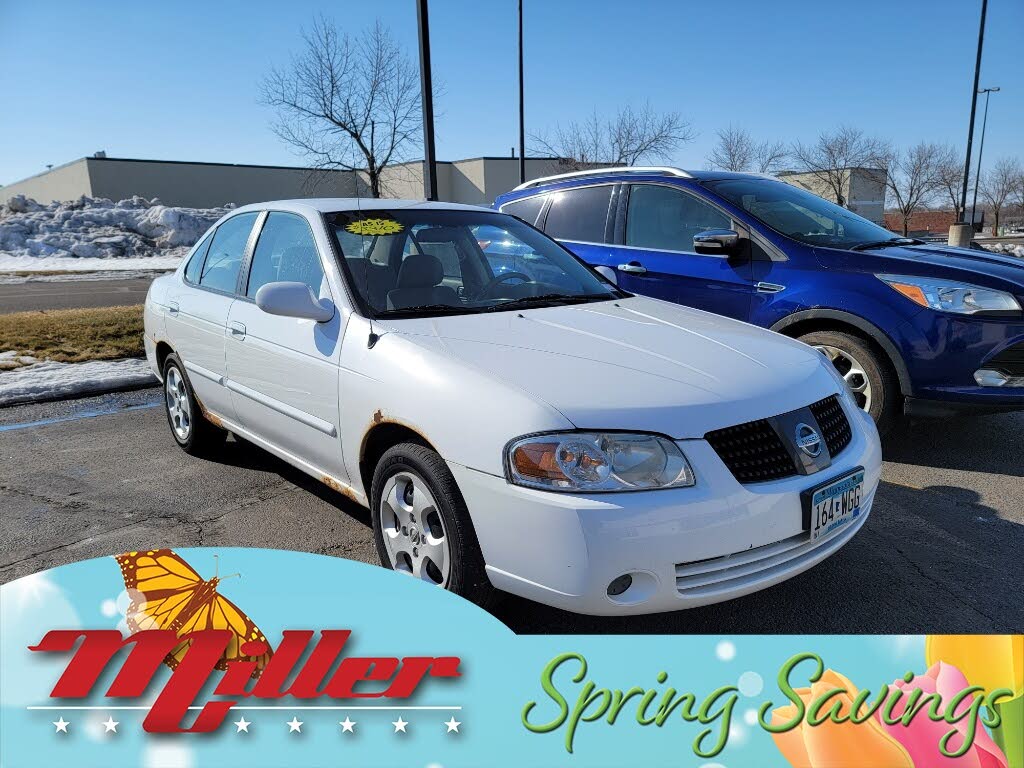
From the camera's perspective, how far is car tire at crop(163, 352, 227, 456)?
475cm

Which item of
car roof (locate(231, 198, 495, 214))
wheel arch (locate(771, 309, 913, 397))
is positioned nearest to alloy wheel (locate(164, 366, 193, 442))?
car roof (locate(231, 198, 495, 214))

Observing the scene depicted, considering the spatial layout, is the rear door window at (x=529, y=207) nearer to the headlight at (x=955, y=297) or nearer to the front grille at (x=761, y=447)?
the headlight at (x=955, y=297)

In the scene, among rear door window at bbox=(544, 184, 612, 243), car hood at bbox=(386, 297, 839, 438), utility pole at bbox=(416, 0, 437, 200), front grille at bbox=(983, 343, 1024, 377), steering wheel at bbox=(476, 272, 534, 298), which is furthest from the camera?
utility pole at bbox=(416, 0, 437, 200)

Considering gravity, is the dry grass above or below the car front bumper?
below

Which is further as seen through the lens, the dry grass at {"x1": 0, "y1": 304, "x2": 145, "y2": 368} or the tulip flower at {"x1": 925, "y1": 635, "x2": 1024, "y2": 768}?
the dry grass at {"x1": 0, "y1": 304, "x2": 145, "y2": 368}

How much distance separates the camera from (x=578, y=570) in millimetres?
2264

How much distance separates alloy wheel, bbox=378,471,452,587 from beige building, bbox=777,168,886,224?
107 ft

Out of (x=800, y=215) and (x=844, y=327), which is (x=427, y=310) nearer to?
(x=844, y=327)

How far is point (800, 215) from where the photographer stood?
547 cm

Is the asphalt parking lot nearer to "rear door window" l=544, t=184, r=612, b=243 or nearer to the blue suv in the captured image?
the blue suv

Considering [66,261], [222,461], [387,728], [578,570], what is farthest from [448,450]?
[66,261]

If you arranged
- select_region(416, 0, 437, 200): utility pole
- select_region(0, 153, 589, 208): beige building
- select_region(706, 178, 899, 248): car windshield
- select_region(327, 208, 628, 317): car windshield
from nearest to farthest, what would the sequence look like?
select_region(327, 208, 628, 317): car windshield → select_region(706, 178, 899, 248): car windshield → select_region(416, 0, 437, 200): utility pole → select_region(0, 153, 589, 208): beige building

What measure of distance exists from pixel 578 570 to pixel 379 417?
1.02 meters

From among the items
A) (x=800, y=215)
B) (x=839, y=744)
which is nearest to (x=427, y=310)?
(x=839, y=744)
